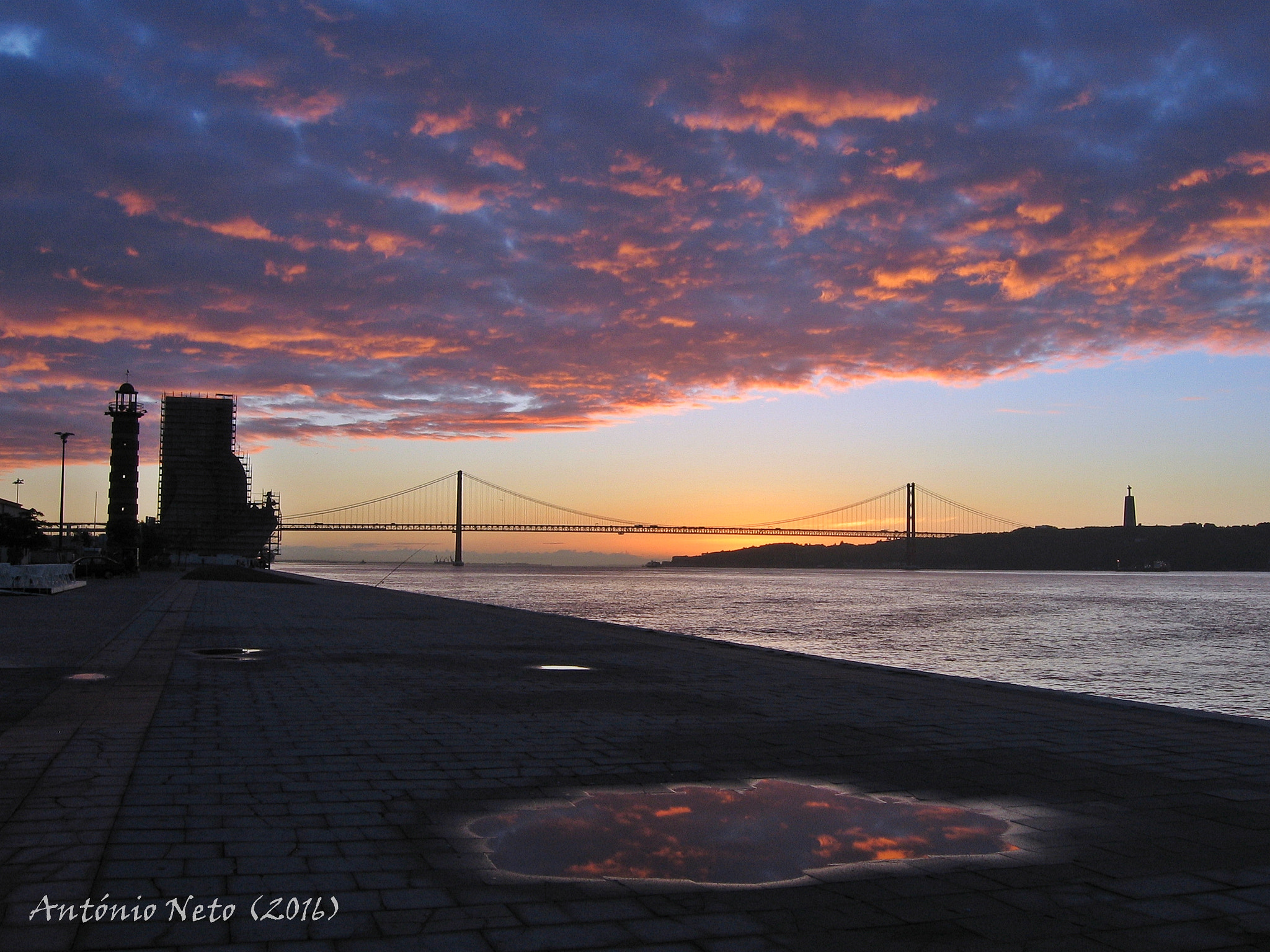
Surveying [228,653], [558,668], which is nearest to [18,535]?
[228,653]

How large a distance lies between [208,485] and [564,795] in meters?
172

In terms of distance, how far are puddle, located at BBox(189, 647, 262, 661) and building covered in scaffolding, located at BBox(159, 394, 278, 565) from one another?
155 meters

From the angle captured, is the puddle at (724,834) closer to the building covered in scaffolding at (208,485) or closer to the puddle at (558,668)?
the puddle at (558,668)

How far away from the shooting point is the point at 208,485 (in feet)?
533

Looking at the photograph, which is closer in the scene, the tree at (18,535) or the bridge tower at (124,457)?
the tree at (18,535)

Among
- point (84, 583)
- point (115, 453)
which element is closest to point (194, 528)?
point (115, 453)

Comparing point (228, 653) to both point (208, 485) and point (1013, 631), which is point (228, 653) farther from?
point (208, 485)

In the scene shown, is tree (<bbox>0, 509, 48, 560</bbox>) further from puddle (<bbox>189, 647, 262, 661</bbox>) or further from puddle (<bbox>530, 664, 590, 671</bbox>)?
puddle (<bbox>530, 664, 590, 671</bbox>)

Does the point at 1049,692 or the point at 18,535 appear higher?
the point at 18,535

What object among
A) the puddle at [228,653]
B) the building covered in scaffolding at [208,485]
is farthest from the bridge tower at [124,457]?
the puddle at [228,653]

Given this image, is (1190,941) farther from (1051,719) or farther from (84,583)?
(84,583)

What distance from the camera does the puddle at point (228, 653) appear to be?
37.6 feet

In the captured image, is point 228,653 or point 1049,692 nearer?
point 1049,692

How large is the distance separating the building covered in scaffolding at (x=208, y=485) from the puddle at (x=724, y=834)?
164067 mm
